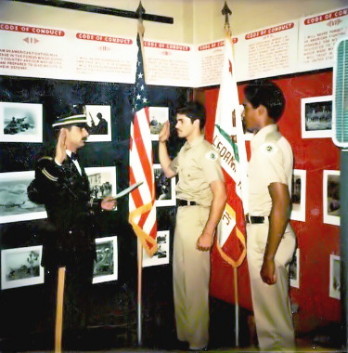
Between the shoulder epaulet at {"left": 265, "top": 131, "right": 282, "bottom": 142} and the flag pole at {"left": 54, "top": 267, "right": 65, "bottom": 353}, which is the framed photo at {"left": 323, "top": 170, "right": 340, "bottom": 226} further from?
the flag pole at {"left": 54, "top": 267, "right": 65, "bottom": 353}

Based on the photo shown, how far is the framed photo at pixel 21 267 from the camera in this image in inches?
78.2

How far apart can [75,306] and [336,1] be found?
6.23 feet

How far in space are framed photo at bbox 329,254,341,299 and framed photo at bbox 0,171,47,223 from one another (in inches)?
56.1

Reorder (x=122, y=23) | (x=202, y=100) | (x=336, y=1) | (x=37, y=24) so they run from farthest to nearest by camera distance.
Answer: (x=202, y=100) → (x=122, y=23) → (x=37, y=24) → (x=336, y=1)

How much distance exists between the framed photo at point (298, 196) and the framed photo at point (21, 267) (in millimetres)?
1267

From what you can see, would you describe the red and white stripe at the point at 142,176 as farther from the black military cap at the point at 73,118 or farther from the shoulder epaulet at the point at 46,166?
the shoulder epaulet at the point at 46,166

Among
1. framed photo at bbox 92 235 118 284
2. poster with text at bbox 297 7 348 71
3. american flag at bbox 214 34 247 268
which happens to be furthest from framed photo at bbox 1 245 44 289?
poster with text at bbox 297 7 348 71

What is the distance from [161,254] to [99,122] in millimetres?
775

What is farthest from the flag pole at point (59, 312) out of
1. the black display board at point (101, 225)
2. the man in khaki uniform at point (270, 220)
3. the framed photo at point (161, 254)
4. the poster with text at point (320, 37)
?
the poster with text at point (320, 37)

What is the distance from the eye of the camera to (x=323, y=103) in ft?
6.03

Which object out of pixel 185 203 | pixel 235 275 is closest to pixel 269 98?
pixel 185 203

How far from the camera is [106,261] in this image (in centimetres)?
218

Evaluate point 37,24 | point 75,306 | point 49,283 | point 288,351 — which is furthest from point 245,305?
point 37,24

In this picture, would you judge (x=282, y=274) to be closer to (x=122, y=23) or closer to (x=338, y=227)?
(x=338, y=227)
